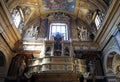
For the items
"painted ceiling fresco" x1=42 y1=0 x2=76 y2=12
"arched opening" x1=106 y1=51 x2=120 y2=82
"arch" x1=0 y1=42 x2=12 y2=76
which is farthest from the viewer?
"painted ceiling fresco" x1=42 y1=0 x2=76 y2=12

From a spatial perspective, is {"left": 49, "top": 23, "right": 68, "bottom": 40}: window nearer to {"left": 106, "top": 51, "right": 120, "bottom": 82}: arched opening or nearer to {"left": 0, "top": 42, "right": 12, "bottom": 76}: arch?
{"left": 0, "top": 42, "right": 12, "bottom": 76}: arch

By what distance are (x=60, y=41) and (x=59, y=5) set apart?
3931 mm

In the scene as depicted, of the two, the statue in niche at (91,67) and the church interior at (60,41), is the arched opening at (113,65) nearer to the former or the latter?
the church interior at (60,41)

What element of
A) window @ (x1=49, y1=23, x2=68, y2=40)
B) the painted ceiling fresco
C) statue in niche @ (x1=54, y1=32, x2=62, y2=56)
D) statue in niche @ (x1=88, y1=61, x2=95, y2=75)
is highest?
the painted ceiling fresco

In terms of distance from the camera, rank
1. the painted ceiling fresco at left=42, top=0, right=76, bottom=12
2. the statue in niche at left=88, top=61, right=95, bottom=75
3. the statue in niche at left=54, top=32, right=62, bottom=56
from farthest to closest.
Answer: the painted ceiling fresco at left=42, top=0, right=76, bottom=12, the statue in niche at left=54, top=32, right=62, bottom=56, the statue in niche at left=88, top=61, right=95, bottom=75

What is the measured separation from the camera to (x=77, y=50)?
13133 mm

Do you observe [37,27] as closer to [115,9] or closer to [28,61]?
[28,61]

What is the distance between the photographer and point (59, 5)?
49.2 feet

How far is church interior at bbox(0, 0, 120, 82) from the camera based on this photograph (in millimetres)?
10997

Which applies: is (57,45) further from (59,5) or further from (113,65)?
(113,65)

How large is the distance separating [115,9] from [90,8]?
4173 mm

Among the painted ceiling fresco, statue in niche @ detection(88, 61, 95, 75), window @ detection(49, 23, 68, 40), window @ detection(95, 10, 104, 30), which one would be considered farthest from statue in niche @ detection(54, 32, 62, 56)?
window @ detection(95, 10, 104, 30)

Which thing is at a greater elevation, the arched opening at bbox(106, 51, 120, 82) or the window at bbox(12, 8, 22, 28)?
the window at bbox(12, 8, 22, 28)

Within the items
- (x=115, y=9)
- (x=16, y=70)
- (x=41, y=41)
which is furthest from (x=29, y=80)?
(x=115, y=9)
